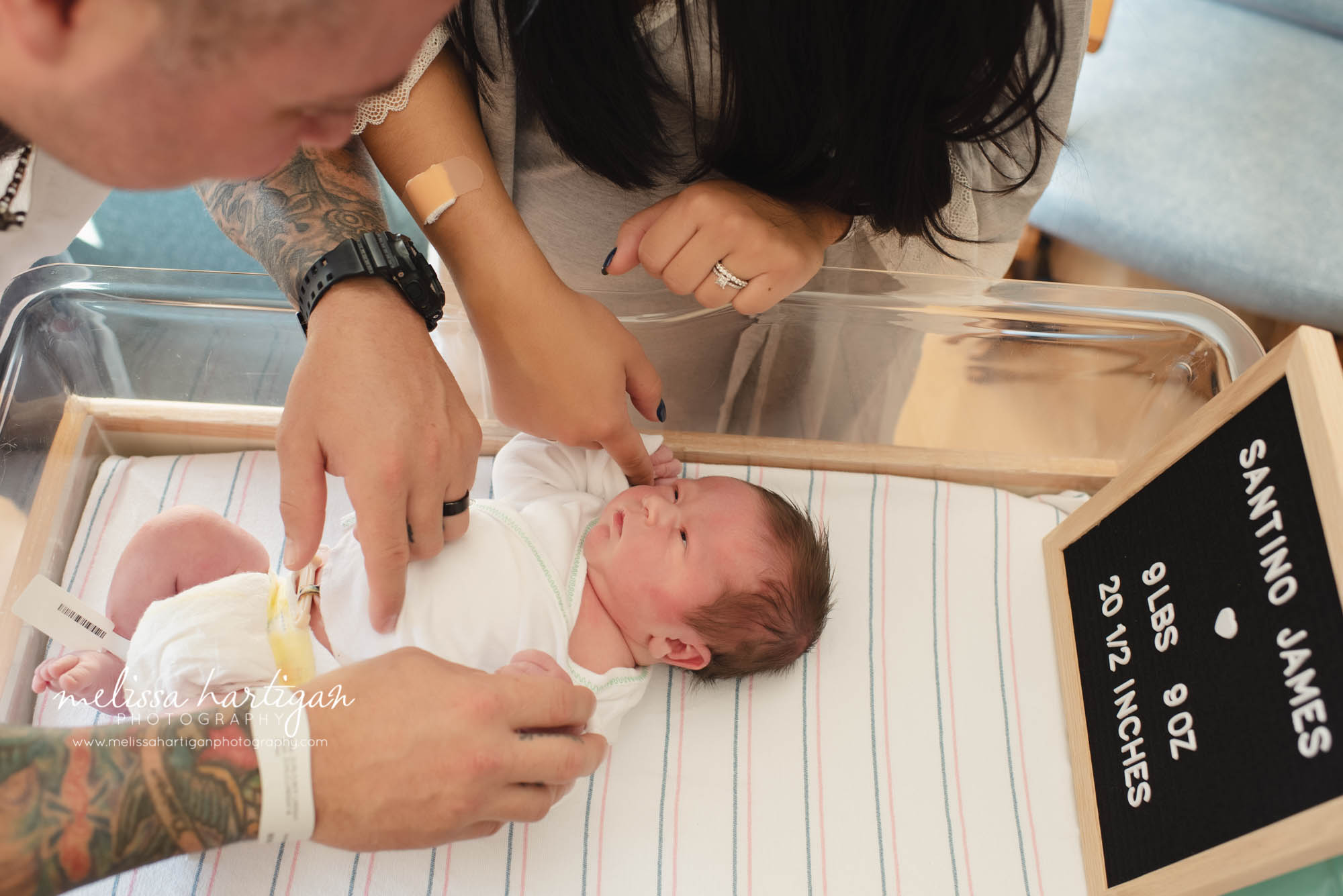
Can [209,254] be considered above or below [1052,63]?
below

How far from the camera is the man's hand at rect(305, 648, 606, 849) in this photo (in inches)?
29.1

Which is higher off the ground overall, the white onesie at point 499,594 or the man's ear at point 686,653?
the white onesie at point 499,594

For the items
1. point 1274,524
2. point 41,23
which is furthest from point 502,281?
point 1274,524

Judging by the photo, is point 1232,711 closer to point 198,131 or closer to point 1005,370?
point 1005,370

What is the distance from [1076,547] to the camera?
1196 mm

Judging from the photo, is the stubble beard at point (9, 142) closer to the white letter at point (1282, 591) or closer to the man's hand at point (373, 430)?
the man's hand at point (373, 430)

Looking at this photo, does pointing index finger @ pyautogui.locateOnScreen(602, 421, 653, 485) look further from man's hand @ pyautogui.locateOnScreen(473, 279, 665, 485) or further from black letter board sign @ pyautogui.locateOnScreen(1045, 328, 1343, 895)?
black letter board sign @ pyautogui.locateOnScreen(1045, 328, 1343, 895)

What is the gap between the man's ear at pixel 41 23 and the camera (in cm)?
38

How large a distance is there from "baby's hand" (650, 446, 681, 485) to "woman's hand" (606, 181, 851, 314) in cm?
29

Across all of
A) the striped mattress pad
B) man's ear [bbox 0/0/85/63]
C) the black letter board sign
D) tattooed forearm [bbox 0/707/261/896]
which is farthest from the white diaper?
the black letter board sign

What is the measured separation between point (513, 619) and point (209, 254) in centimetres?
108

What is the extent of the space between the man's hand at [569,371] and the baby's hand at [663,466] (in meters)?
0.14

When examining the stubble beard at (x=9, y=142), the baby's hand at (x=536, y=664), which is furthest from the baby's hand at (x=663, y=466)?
the stubble beard at (x=9, y=142)

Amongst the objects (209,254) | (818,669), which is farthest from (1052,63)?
(209,254)
